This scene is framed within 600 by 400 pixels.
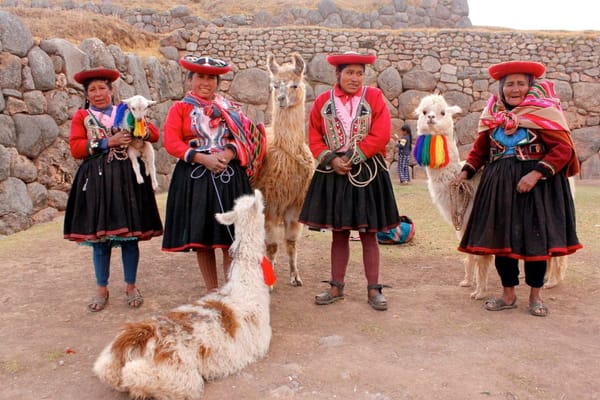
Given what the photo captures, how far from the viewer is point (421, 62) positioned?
1104 centimetres

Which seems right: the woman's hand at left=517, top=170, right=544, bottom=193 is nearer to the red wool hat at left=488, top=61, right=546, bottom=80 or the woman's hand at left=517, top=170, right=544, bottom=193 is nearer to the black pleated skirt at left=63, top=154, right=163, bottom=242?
the red wool hat at left=488, top=61, right=546, bottom=80

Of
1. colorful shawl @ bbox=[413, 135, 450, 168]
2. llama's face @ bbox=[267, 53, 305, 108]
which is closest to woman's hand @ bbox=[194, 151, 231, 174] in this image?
llama's face @ bbox=[267, 53, 305, 108]

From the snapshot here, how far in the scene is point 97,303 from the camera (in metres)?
3.11

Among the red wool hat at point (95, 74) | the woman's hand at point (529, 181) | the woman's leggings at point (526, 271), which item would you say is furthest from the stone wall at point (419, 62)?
the woman's hand at point (529, 181)

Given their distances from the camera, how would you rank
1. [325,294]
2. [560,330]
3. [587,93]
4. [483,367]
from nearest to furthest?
[483,367] → [560,330] → [325,294] → [587,93]

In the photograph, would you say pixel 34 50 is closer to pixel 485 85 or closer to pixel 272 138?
pixel 272 138

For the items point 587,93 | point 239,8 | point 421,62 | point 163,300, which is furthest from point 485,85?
point 163,300

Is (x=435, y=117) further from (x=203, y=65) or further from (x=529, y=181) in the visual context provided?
(x=203, y=65)

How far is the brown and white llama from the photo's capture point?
11.1 ft

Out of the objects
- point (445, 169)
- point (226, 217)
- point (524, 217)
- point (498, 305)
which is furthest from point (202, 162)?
point (498, 305)

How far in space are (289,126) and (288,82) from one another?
0.30 meters

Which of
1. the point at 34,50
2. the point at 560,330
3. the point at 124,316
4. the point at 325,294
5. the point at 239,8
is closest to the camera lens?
the point at 560,330

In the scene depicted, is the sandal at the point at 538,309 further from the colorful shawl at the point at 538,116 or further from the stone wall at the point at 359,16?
the stone wall at the point at 359,16

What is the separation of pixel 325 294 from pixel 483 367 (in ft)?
3.88
